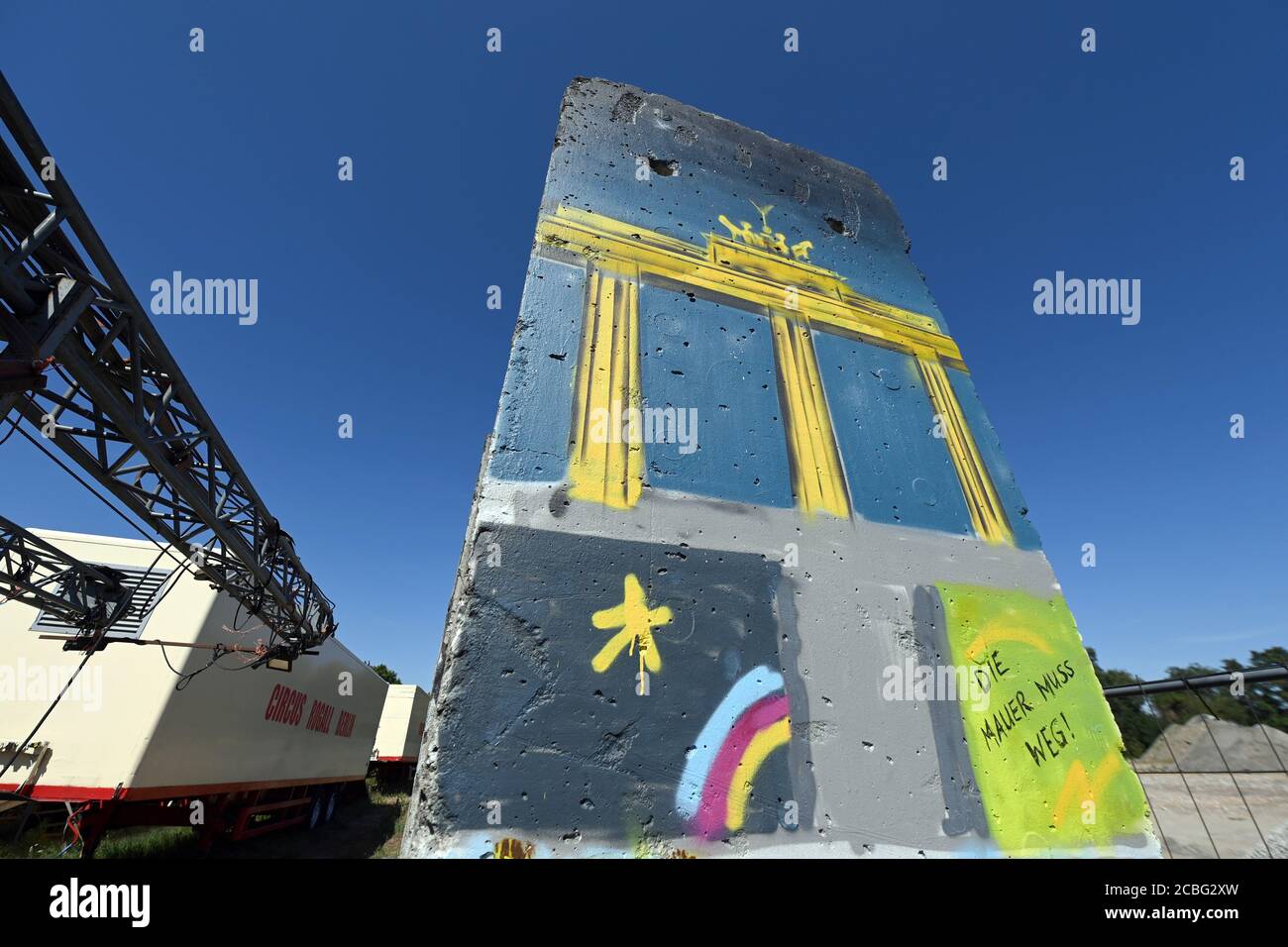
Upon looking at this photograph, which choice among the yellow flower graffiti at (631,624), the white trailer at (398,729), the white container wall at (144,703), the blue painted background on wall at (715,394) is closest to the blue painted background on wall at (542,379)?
the blue painted background on wall at (715,394)

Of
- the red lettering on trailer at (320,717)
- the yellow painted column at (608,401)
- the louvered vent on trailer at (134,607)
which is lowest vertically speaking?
the red lettering on trailer at (320,717)

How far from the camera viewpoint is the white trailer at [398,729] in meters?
18.9

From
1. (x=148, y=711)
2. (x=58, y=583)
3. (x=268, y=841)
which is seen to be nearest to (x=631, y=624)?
(x=148, y=711)

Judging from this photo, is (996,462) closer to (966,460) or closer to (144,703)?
(966,460)

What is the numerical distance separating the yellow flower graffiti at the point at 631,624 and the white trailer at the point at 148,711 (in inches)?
327

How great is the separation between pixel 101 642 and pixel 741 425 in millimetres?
9655

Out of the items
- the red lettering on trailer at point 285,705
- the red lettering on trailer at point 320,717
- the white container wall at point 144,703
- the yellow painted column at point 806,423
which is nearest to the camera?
the yellow painted column at point 806,423

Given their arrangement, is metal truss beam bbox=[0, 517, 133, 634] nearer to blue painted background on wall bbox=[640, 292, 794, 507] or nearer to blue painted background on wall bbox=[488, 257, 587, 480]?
blue painted background on wall bbox=[488, 257, 587, 480]

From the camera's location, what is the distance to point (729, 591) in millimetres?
2715

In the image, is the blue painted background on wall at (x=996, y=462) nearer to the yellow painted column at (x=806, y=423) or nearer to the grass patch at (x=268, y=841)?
the yellow painted column at (x=806, y=423)

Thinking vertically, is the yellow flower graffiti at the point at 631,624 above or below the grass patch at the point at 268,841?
above

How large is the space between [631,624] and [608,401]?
4.29 ft

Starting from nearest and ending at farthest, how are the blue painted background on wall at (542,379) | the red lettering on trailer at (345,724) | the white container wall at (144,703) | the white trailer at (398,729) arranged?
the blue painted background on wall at (542,379) → the white container wall at (144,703) → the red lettering on trailer at (345,724) → the white trailer at (398,729)
